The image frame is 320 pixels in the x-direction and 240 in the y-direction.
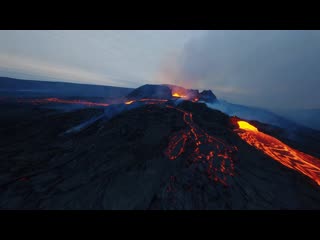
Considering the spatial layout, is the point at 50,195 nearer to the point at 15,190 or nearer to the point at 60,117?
the point at 15,190

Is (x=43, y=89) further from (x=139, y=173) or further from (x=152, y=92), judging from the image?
(x=139, y=173)

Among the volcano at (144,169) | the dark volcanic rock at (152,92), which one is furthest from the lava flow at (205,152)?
the dark volcanic rock at (152,92)

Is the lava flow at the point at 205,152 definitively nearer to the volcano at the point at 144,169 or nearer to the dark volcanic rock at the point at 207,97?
the volcano at the point at 144,169

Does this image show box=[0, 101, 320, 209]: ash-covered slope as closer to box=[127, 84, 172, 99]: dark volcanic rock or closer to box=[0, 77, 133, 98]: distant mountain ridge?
box=[127, 84, 172, 99]: dark volcanic rock

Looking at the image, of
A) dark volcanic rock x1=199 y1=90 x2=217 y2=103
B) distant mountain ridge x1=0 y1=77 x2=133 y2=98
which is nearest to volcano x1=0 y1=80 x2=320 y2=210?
dark volcanic rock x1=199 y1=90 x2=217 y2=103

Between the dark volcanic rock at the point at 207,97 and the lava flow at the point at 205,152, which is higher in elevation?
the dark volcanic rock at the point at 207,97
